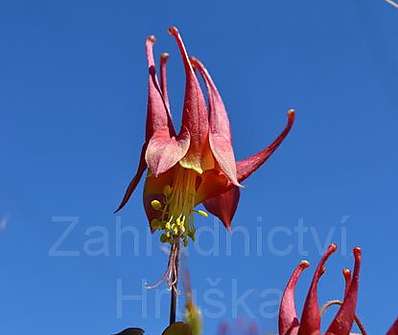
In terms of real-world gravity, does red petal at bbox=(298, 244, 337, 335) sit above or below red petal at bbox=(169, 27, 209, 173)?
below

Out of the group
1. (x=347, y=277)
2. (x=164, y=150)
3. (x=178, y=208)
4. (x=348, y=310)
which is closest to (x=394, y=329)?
(x=348, y=310)

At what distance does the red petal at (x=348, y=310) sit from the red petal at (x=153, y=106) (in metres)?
0.76

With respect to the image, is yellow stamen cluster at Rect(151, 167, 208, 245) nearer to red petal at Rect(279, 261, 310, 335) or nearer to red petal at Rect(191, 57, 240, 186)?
red petal at Rect(191, 57, 240, 186)

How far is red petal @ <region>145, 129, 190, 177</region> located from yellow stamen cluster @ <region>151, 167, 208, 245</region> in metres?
0.07

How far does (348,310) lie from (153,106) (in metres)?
0.87

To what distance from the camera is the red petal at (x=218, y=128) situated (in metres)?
2.20

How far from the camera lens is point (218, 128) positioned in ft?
7.81

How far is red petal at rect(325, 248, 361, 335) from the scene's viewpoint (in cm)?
185

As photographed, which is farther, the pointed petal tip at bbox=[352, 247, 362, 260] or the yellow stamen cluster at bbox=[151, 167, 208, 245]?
the yellow stamen cluster at bbox=[151, 167, 208, 245]

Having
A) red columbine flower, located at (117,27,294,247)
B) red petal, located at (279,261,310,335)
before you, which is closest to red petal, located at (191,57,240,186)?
Result: red columbine flower, located at (117,27,294,247)

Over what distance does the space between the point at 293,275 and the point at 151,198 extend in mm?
488

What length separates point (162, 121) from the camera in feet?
7.57

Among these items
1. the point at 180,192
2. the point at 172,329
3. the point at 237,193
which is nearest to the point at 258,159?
the point at 237,193

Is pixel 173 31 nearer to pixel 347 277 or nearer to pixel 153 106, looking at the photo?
pixel 153 106
